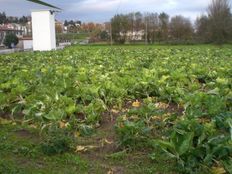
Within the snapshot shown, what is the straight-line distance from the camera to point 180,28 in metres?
67.4

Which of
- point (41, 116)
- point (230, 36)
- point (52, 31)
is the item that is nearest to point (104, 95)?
point (41, 116)

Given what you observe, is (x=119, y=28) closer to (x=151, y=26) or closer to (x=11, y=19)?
(x=151, y=26)

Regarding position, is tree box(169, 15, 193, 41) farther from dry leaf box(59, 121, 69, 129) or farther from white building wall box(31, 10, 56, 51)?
dry leaf box(59, 121, 69, 129)

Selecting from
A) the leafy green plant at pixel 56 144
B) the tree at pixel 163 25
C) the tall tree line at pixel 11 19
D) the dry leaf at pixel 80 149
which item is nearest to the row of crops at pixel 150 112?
the dry leaf at pixel 80 149

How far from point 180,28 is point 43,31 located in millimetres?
38448

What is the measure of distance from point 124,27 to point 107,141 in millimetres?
63264

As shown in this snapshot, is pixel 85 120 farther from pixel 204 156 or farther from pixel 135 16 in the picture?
pixel 135 16

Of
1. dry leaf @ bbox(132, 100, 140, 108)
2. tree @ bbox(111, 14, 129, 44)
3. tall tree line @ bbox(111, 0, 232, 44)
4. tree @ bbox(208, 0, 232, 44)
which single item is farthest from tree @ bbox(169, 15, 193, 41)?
dry leaf @ bbox(132, 100, 140, 108)

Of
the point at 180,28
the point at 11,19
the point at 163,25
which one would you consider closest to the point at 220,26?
the point at 180,28

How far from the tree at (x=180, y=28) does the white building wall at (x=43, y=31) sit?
33951 mm

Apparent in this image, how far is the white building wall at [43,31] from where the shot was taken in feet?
104

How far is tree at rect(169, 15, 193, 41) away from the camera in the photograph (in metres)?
65.2

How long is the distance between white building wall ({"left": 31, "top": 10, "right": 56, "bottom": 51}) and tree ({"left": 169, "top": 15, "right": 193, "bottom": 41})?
33951mm

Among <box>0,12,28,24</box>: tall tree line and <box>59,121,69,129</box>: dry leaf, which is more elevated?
<box>0,12,28,24</box>: tall tree line
